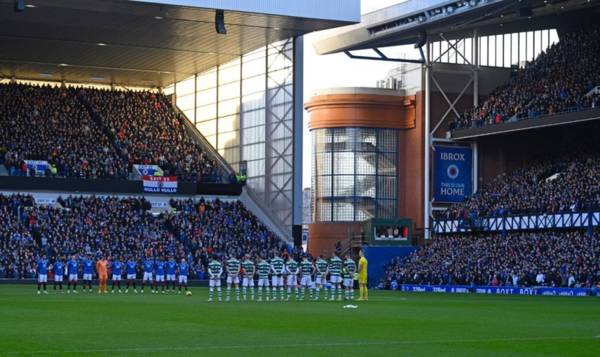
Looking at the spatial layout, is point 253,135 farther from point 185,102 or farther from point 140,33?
point 140,33

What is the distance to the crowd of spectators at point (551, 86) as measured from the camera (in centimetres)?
6506

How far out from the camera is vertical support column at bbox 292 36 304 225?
71500 millimetres

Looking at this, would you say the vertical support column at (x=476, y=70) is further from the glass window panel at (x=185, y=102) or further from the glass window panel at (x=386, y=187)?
the glass window panel at (x=185, y=102)

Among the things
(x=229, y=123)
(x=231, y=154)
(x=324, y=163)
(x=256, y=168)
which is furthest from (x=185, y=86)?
(x=324, y=163)

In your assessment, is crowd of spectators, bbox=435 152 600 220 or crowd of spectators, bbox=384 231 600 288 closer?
crowd of spectators, bbox=384 231 600 288

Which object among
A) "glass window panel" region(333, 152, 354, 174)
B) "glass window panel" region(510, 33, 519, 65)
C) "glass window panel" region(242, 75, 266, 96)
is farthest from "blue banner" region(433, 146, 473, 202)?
"glass window panel" region(242, 75, 266, 96)

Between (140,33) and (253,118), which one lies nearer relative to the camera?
(140,33)

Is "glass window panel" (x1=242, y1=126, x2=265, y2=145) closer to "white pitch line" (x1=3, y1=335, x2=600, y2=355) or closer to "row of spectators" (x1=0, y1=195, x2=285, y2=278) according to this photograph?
"row of spectators" (x1=0, y1=195, x2=285, y2=278)

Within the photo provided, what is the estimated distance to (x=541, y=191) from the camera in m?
65.8

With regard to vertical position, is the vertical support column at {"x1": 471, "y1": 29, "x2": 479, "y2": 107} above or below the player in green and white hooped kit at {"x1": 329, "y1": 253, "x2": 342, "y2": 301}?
above

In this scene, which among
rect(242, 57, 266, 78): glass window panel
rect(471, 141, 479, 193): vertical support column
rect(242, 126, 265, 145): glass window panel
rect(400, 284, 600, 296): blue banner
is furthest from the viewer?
rect(242, 126, 265, 145): glass window panel

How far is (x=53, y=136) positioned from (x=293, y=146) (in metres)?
15.2

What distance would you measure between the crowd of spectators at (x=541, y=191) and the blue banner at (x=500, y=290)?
247 inches

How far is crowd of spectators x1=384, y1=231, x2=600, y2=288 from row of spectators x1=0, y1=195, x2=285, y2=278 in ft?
27.3
